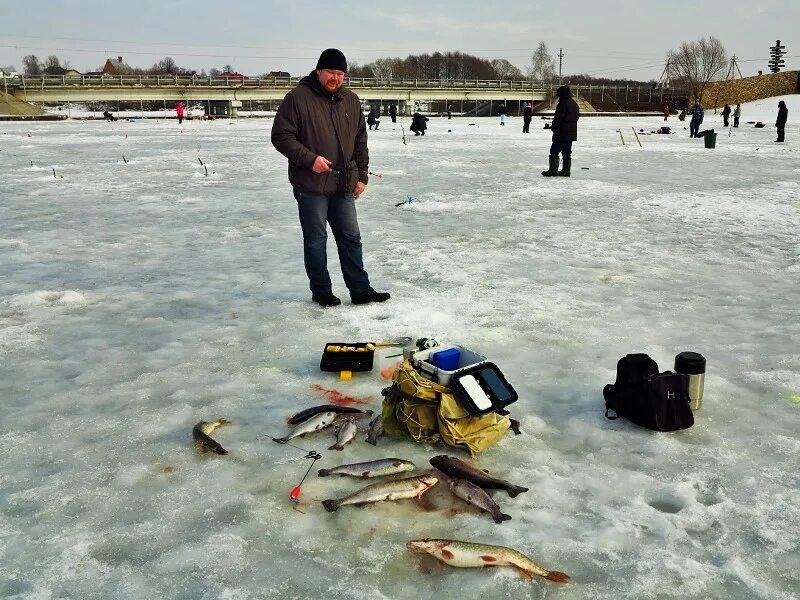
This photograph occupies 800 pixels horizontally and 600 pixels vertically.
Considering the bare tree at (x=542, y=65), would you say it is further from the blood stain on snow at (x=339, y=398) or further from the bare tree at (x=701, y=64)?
the blood stain on snow at (x=339, y=398)

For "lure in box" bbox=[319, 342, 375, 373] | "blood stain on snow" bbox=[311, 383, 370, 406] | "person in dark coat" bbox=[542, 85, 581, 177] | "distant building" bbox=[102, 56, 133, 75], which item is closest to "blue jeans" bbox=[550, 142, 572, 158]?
"person in dark coat" bbox=[542, 85, 581, 177]

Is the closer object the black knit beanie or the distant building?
the black knit beanie

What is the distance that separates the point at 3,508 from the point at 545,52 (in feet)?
582

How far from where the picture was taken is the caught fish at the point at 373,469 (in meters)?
3.20

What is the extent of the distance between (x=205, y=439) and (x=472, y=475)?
57.6 inches

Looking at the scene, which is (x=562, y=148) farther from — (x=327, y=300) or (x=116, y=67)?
(x=116, y=67)

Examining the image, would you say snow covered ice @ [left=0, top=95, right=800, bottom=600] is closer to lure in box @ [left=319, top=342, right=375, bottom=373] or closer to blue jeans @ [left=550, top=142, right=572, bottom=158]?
lure in box @ [left=319, top=342, right=375, bottom=373]

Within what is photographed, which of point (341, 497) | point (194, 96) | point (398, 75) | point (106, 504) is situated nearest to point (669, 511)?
point (341, 497)

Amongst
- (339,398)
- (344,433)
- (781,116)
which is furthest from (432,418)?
(781,116)

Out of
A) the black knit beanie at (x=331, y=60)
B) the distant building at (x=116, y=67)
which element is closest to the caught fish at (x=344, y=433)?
the black knit beanie at (x=331, y=60)

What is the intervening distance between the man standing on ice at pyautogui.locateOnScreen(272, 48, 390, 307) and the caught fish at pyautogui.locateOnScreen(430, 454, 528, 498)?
2.94 metres

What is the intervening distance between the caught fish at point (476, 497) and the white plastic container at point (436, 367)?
64cm

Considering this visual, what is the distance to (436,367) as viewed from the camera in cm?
365

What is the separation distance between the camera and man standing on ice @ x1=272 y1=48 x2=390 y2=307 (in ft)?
17.6
